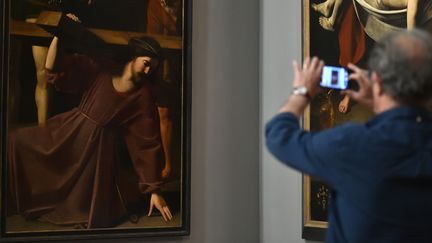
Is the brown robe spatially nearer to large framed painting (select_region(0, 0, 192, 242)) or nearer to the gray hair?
large framed painting (select_region(0, 0, 192, 242))

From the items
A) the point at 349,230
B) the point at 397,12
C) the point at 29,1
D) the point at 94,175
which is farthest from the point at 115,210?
the point at 349,230

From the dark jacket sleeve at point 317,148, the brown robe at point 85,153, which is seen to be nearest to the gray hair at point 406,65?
the dark jacket sleeve at point 317,148

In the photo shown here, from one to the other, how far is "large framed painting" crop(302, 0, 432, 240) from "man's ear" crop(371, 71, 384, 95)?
66.2 inches

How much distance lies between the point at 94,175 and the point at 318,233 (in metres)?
1.38

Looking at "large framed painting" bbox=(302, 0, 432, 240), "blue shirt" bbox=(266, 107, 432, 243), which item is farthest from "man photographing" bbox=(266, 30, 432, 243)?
"large framed painting" bbox=(302, 0, 432, 240)

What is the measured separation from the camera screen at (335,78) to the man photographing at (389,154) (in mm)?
179

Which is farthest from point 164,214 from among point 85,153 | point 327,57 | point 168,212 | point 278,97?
point 327,57

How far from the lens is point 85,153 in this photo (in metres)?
3.61

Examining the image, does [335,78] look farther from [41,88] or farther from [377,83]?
[41,88]

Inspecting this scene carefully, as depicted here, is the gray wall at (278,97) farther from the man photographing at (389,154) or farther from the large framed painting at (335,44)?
the man photographing at (389,154)

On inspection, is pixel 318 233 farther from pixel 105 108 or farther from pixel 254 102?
pixel 105 108

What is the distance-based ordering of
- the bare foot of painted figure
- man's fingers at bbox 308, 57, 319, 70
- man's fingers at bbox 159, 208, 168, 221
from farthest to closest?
man's fingers at bbox 159, 208, 168, 221 → the bare foot of painted figure → man's fingers at bbox 308, 57, 319, 70

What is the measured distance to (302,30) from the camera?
3729 mm

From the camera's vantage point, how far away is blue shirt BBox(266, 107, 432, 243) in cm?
158
